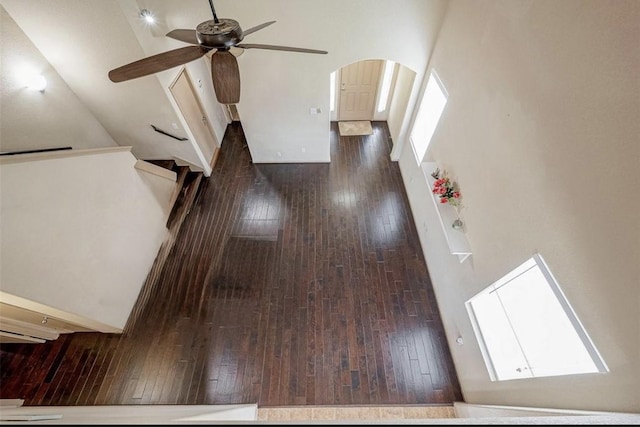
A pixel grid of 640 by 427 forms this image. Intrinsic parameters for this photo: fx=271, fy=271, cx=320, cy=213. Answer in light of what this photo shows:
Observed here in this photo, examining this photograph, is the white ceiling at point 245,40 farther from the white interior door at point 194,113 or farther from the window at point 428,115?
the window at point 428,115

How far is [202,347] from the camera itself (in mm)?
3488

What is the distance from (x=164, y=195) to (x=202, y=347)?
8.78 feet

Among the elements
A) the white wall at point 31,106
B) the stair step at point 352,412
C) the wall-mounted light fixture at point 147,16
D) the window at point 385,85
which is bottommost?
the stair step at point 352,412

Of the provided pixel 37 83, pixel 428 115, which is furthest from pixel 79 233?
pixel 428 115

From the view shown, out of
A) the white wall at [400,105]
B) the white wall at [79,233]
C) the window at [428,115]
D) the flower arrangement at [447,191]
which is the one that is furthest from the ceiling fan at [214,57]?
the white wall at [400,105]

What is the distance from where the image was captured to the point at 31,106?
3.54 meters

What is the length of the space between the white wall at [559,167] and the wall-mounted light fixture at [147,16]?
12.5ft

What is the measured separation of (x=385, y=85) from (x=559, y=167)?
16.0 ft

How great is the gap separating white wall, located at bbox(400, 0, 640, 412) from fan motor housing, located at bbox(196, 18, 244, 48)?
7.06ft

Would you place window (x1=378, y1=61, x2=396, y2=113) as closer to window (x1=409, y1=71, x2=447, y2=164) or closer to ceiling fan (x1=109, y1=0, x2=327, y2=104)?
window (x1=409, y1=71, x2=447, y2=164)

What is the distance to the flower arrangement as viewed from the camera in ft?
10.4

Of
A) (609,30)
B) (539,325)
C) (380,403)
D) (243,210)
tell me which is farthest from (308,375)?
(609,30)

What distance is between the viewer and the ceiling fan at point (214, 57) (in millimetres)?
1777

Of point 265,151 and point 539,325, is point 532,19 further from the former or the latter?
point 265,151
